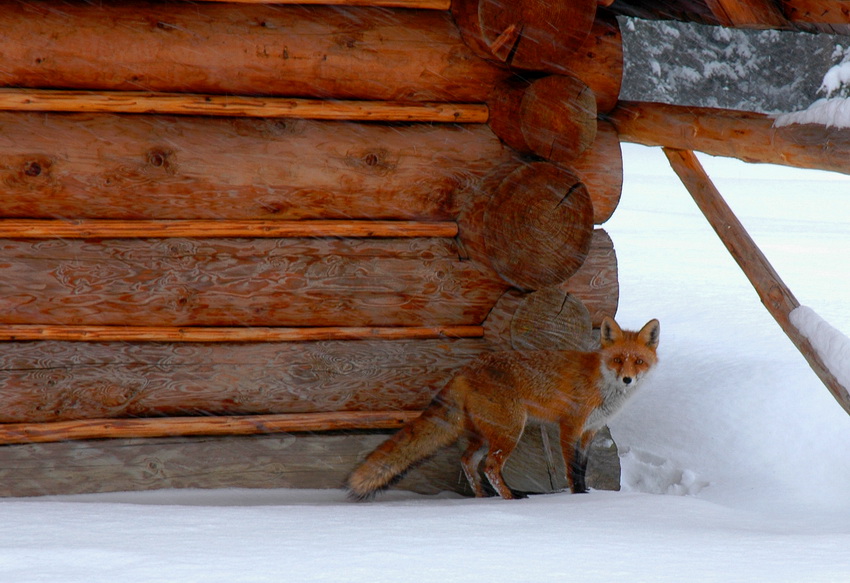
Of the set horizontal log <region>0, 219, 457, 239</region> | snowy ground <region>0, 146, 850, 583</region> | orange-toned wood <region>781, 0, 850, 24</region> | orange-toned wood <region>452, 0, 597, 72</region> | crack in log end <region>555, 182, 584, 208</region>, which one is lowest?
snowy ground <region>0, 146, 850, 583</region>

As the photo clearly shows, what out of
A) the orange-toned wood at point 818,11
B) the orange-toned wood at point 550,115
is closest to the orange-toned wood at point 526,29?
the orange-toned wood at point 550,115

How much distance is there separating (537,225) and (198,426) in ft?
6.61

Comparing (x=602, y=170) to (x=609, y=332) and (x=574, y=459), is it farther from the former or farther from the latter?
(x=574, y=459)

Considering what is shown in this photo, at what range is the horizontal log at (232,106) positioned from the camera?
3.95 m

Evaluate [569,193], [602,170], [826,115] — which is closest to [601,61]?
[602,170]

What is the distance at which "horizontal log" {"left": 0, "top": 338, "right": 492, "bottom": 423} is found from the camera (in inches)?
164

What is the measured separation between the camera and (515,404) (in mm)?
4293

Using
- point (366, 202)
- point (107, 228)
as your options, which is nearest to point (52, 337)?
point (107, 228)

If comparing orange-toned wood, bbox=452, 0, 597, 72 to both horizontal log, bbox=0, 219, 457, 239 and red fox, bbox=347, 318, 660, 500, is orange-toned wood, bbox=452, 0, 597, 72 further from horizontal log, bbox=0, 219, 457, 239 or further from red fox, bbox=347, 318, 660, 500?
red fox, bbox=347, 318, 660, 500

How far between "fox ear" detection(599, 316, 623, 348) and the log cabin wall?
23 cm

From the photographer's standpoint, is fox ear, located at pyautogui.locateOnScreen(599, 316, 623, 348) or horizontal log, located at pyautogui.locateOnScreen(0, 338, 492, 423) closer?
horizontal log, located at pyautogui.locateOnScreen(0, 338, 492, 423)

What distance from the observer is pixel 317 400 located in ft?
14.6

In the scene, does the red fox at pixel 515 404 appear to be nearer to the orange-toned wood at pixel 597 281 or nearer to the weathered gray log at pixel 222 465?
the weathered gray log at pixel 222 465

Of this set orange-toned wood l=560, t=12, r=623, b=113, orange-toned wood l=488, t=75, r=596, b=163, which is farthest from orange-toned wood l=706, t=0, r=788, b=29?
orange-toned wood l=488, t=75, r=596, b=163
